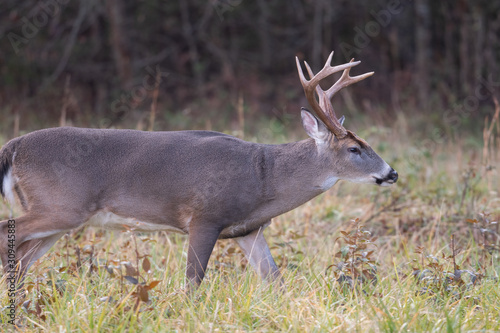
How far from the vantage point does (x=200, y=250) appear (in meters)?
4.09

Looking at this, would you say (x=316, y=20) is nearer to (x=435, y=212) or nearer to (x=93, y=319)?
(x=435, y=212)

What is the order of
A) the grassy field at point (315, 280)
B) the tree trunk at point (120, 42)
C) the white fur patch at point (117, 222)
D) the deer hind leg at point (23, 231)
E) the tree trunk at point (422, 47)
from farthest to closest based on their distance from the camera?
the tree trunk at point (120, 42) < the tree trunk at point (422, 47) < the white fur patch at point (117, 222) < the deer hind leg at point (23, 231) < the grassy field at point (315, 280)

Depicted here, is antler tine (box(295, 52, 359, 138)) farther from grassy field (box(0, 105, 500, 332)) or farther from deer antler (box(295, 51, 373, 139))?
grassy field (box(0, 105, 500, 332))

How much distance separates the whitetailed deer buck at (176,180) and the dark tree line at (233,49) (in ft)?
21.2

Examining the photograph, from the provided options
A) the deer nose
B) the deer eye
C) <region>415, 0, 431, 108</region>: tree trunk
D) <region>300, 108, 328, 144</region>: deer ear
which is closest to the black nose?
the deer nose

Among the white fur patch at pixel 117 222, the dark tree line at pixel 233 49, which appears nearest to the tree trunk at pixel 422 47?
the dark tree line at pixel 233 49

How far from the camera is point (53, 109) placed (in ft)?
33.4

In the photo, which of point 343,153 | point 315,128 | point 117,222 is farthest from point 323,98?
point 117,222

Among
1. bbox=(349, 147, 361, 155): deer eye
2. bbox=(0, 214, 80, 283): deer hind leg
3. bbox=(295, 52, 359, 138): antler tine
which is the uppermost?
bbox=(295, 52, 359, 138): antler tine

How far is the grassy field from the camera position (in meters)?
3.16

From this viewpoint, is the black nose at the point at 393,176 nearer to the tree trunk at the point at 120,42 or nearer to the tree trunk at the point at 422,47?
the tree trunk at the point at 422,47

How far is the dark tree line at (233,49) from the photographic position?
476 inches

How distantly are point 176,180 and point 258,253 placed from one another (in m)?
0.72

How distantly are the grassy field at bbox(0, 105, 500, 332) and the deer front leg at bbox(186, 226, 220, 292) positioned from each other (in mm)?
93
